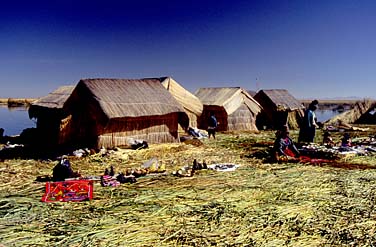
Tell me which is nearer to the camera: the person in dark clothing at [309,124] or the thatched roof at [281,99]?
the person in dark clothing at [309,124]

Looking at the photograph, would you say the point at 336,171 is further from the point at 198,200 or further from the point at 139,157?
the point at 139,157

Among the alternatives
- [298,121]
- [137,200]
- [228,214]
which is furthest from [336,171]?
[298,121]

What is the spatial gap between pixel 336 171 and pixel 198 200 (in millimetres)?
4569

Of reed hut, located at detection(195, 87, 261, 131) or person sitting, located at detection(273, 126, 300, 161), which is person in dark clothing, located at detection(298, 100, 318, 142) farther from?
reed hut, located at detection(195, 87, 261, 131)

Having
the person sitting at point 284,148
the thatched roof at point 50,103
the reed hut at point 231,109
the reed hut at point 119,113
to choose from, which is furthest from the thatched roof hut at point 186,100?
the person sitting at point 284,148

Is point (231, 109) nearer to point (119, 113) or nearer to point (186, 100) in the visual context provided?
point (186, 100)

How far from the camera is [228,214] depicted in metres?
6.44

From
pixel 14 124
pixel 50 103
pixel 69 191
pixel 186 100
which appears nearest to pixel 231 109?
pixel 186 100

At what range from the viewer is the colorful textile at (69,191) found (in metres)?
7.29

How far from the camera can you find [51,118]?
15.5 metres

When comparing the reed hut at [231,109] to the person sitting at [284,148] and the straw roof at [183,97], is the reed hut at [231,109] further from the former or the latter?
the person sitting at [284,148]

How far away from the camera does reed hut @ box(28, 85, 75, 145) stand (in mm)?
13742


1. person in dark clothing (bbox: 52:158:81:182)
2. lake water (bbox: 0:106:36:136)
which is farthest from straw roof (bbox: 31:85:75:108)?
lake water (bbox: 0:106:36:136)

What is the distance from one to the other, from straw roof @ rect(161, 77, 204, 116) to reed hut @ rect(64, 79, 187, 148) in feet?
13.3
